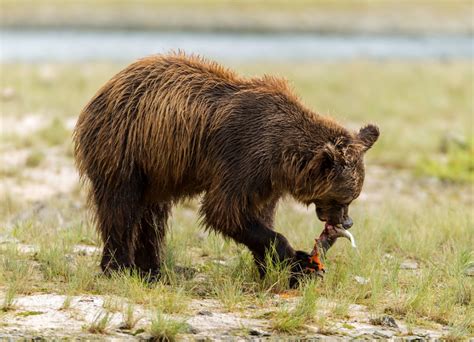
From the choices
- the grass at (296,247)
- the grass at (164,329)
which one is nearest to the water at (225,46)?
the grass at (296,247)

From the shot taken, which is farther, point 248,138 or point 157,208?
point 157,208

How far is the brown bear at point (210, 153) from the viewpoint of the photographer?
800 centimetres

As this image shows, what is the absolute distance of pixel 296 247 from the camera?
32.1ft

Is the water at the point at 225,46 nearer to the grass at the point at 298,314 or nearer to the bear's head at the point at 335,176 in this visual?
the bear's head at the point at 335,176

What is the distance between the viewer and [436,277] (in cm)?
870

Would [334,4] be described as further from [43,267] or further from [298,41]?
[43,267]

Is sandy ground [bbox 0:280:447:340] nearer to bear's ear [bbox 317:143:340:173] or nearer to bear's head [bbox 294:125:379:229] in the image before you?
bear's head [bbox 294:125:379:229]

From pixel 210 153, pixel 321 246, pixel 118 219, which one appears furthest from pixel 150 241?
pixel 321 246

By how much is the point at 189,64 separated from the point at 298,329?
8.97ft

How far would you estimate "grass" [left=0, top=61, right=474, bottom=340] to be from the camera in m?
7.68

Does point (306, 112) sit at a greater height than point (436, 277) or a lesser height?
greater

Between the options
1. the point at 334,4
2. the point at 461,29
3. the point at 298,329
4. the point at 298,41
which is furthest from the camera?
the point at 334,4

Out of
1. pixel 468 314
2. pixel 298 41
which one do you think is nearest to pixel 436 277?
pixel 468 314

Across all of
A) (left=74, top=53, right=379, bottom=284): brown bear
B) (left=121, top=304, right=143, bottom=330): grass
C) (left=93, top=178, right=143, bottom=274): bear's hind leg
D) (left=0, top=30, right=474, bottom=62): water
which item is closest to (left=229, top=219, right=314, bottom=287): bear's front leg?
(left=74, top=53, right=379, bottom=284): brown bear
